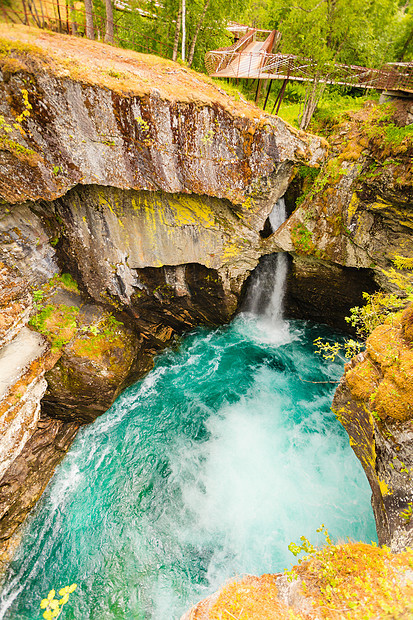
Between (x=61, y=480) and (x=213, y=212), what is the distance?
419 inches

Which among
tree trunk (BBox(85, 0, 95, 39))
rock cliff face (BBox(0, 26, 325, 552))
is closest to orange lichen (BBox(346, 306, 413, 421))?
rock cliff face (BBox(0, 26, 325, 552))

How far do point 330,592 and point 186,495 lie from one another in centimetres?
588

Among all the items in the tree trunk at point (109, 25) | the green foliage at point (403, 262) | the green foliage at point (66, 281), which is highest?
the tree trunk at point (109, 25)

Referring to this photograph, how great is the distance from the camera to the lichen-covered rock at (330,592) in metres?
2.79

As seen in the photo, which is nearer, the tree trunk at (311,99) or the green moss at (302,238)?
the green moss at (302,238)

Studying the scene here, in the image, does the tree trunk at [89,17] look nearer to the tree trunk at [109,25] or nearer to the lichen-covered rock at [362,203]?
the tree trunk at [109,25]

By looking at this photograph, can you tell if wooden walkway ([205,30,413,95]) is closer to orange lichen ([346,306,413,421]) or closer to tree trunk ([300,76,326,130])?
tree trunk ([300,76,326,130])

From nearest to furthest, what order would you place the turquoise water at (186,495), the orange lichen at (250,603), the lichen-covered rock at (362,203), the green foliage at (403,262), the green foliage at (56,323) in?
the orange lichen at (250,603) → the turquoise water at (186,495) → the lichen-covered rock at (362,203) → the green foliage at (56,323) → the green foliage at (403,262)

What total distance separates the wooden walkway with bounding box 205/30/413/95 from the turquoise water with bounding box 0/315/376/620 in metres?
12.9

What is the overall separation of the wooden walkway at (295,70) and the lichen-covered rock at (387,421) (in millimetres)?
11076

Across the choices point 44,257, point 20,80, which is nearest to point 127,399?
point 44,257

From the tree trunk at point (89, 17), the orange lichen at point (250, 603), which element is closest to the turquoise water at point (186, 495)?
the orange lichen at point (250, 603)

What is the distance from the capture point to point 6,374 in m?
7.41

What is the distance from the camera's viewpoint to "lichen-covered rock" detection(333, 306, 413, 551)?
430cm
